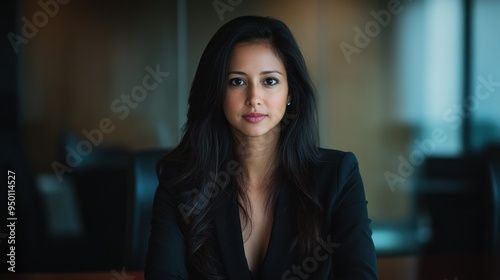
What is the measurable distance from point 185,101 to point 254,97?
278 cm

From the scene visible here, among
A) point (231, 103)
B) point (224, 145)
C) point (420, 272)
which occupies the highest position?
point (231, 103)

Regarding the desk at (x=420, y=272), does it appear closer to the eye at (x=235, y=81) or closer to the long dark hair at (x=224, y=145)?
the long dark hair at (x=224, y=145)

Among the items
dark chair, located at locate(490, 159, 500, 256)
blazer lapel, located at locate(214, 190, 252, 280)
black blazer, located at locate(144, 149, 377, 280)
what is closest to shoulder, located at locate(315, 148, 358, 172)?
black blazer, located at locate(144, 149, 377, 280)

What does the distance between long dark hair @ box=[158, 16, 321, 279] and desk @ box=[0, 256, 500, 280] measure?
1.12 ft

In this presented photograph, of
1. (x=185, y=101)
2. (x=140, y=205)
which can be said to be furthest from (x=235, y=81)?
(x=185, y=101)

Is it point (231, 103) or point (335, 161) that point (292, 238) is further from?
point (231, 103)

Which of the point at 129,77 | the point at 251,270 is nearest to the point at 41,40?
the point at 129,77

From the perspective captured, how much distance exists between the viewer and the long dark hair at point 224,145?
5.93 feet

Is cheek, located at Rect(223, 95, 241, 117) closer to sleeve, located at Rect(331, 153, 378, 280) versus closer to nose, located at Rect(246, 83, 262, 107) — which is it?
nose, located at Rect(246, 83, 262, 107)

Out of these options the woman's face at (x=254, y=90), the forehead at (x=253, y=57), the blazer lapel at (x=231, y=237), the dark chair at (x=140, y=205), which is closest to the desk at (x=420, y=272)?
the dark chair at (x=140, y=205)

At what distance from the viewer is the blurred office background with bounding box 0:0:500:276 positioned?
4.38 m

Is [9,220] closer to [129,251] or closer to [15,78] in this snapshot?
[15,78]

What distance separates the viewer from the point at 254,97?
1756 millimetres

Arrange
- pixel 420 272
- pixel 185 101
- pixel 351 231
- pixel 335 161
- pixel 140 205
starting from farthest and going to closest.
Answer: pixel 185 101
pixel 140 205
pixel 420 272
pixel 335 161
pixel 351 231
